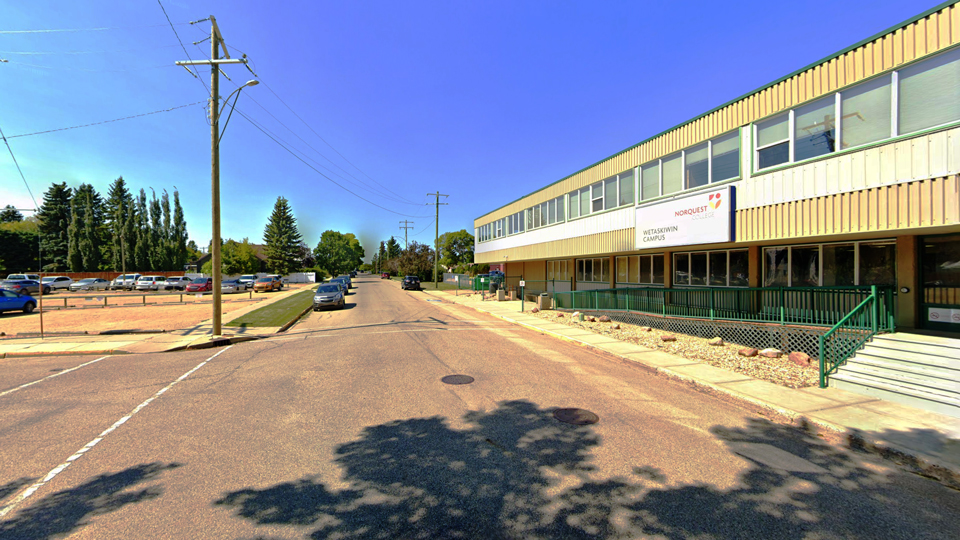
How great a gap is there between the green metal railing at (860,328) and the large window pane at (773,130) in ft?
15.2

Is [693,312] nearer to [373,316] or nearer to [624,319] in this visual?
[624,319]

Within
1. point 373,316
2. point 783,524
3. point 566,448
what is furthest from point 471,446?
point 373,316

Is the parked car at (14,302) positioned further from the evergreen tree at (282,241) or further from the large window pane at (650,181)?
the evergreen tree at (282,241)

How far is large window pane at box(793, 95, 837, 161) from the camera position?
9586mm

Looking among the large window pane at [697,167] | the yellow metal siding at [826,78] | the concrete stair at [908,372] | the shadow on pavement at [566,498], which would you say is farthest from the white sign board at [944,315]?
the shadow on pavement at [566,498]

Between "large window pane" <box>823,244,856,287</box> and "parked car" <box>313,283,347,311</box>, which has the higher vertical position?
"large window pane" <box>823,244,856,287</box>

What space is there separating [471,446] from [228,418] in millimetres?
3859

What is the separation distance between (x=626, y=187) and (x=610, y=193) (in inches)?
47.2

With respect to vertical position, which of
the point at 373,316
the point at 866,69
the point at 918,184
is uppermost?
the point at 866,69

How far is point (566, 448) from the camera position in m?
4.86

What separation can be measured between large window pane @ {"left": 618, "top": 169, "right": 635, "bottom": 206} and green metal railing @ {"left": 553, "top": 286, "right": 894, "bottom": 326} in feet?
12.9

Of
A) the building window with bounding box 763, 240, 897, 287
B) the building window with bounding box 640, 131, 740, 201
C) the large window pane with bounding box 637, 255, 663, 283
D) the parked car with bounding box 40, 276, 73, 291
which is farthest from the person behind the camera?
the parked car with bounding box 40, 276, 73, 291

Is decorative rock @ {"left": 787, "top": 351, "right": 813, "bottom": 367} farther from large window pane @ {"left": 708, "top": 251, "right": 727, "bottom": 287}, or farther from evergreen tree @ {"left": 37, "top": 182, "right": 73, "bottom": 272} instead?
evergreen tree @ {"left": 37, "top": 182, "right": 73, "bottom": 272}

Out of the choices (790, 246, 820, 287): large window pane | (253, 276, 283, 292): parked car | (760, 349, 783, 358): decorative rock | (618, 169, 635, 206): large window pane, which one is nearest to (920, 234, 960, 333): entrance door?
(790, 246, 820, 287): large window pane
